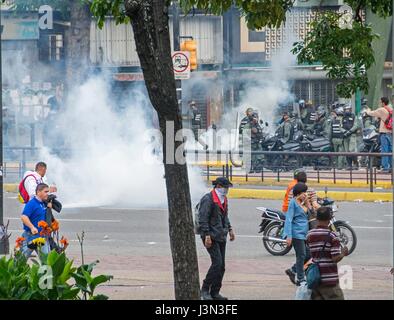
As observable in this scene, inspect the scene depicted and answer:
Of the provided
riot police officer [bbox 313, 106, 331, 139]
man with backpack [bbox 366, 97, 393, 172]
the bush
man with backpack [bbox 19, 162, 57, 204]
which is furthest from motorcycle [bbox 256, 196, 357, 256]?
riot police officer [bbox 313, 106, 331, 139]

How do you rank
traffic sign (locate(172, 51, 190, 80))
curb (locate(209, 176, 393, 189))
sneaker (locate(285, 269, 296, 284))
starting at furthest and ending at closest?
traffic sign (locate(172, 51, 190, 80))
curb (locate(209, 176, 393, 189))
sneaker (locate(285, 269, 296, 284))

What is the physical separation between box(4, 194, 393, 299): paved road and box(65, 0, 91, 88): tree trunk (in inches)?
573

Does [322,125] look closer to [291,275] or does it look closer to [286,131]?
[286,131]

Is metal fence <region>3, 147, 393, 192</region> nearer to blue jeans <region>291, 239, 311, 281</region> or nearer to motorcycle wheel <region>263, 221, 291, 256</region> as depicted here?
motorcycle wheel <region>263, 221, 291, 256</region>

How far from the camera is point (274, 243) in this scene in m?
15.9

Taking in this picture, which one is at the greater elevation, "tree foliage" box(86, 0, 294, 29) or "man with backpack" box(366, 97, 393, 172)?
"tree foliage" box(86, 0, 294, 29)

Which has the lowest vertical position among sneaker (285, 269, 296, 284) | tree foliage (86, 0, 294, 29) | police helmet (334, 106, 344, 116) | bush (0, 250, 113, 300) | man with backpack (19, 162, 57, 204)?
sneaker (285, 269, 296, 284)

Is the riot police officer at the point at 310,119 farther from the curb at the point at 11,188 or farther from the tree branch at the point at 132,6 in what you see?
the tree branch at the point at 132,6

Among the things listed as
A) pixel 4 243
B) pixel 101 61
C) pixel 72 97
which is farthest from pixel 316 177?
pixel 101 61

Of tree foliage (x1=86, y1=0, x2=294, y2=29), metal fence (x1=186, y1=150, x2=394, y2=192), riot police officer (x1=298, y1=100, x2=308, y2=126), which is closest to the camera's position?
tree foliage (x1=86, y1=0, x2=294, y2=29)

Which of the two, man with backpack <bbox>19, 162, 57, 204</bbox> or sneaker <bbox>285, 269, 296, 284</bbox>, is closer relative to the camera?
sneaker <bbox>285, 269, 296, 284</bbox>

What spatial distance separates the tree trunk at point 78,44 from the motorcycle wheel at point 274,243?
851 inches

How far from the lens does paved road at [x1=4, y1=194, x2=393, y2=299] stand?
13.1 m

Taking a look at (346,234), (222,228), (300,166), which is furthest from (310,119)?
(222,228)
